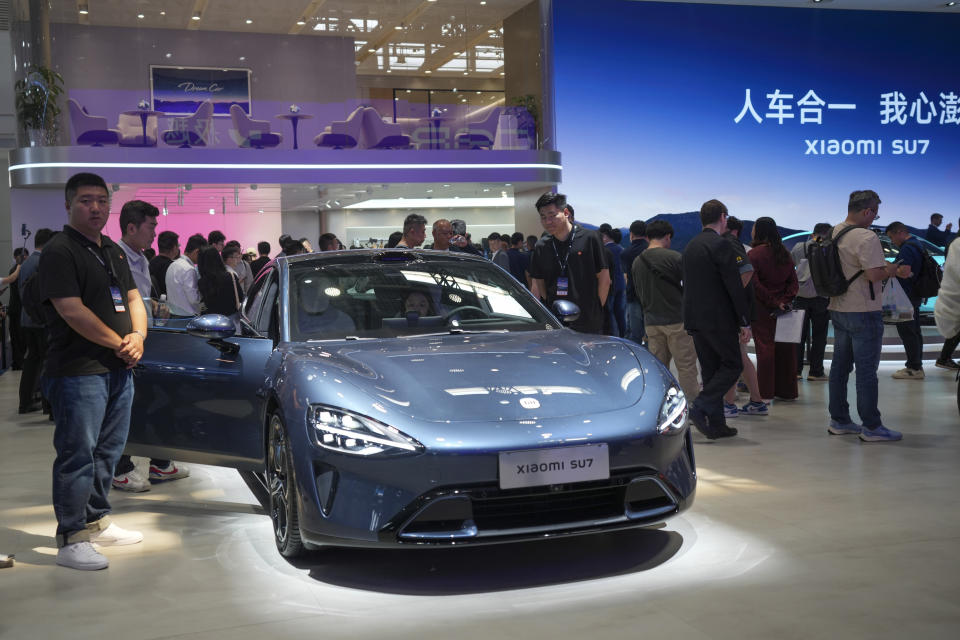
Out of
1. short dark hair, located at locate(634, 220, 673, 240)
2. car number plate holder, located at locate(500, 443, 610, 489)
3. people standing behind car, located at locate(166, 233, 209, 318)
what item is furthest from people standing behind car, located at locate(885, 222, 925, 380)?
car number plate holder, located at locate(500, 443, 610, 489)

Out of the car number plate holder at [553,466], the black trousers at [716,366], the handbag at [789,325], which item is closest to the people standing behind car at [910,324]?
the handbag at [789,325]

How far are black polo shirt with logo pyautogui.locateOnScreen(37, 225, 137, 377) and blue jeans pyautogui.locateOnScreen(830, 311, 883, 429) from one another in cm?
453

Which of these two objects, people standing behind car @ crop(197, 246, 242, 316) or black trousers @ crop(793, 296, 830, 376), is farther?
black trousers @ crop(793, 296, 830, 376)

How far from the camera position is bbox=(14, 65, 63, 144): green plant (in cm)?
1641

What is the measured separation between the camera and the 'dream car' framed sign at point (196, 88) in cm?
1755

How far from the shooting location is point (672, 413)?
374cm

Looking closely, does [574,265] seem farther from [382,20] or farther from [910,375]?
[382,20]

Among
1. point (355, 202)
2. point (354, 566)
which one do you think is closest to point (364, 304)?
point (354, 566)

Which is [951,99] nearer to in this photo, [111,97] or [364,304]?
[111,97]

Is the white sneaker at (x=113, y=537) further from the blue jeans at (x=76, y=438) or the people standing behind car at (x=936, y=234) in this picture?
the people standing behind car at (x=936, y=234)

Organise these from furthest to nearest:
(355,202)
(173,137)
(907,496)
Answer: (355,202) < (173,137) < (907,496)

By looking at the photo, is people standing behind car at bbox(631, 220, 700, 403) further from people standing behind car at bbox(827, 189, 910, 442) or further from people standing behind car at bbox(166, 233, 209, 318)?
people standing behind car at bbox(166, 233, 209, 318)

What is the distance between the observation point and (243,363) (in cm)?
445

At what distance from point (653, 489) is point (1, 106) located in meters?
23.1
